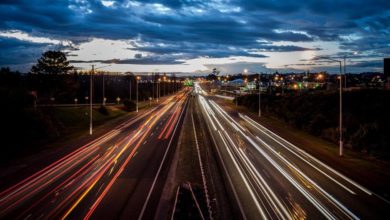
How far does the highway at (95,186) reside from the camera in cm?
1720

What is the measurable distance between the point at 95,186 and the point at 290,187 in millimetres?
11393

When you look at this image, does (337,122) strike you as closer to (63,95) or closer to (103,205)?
(103,205)

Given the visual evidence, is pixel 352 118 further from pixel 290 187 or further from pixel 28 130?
pixel 28 130

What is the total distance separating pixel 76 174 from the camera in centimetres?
2461

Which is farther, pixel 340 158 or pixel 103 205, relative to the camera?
pixel 340 158

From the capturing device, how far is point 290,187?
2147 centimetres

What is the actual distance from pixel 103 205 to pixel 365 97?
4571cm

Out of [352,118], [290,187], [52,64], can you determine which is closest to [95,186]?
[290,187]

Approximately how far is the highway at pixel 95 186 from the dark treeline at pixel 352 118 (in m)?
18.0

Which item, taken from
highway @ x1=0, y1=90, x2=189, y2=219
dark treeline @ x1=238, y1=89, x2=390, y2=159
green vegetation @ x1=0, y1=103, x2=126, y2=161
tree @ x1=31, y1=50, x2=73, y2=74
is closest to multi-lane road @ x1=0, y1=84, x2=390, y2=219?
highway @ x1=0, y1=90, x2=189, y2=219


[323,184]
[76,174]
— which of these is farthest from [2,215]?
[323,184]

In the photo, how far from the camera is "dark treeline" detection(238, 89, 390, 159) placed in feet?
110

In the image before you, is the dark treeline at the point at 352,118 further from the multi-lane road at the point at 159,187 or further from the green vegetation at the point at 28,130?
the green vegetation at the point at 28,130

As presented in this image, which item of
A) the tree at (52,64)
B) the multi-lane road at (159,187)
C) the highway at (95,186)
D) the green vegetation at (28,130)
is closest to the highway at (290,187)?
the multi-lane road at (159,187)
